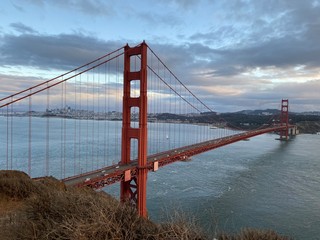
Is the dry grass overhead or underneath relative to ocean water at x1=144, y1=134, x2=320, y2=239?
overhead

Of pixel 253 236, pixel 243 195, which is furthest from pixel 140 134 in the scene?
pixel 253 236

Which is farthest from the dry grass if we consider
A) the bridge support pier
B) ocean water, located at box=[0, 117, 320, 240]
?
the bridge support pier

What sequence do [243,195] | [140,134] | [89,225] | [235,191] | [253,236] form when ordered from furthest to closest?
[235,191], [243,195], [140,134], [253,236], [89,225]

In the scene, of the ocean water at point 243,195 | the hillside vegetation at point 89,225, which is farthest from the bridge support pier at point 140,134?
the hillside vegetation at point 89,225

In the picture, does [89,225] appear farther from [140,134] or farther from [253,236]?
[140,134]

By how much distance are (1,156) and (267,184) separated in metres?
23.7

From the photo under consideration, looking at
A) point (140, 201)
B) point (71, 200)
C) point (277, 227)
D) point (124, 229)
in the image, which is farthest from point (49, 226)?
point (277, 227)

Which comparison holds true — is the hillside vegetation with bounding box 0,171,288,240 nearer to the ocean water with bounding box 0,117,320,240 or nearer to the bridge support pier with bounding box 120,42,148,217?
the ocean water with bounding box 0,117,320,240

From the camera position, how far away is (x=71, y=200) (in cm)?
421

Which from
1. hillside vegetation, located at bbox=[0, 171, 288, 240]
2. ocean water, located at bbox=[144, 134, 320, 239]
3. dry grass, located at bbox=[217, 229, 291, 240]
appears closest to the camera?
hillside vegetation, located at bbox=[0, 171, 288, 240]

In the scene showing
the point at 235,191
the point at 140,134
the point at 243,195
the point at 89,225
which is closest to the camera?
the point at 89,225

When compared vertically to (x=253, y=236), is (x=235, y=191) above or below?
below

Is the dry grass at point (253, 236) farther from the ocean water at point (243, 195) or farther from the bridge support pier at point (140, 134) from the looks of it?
the bridge support pier at point (140, 134)

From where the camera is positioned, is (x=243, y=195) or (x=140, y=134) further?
(x=243, y=195)
